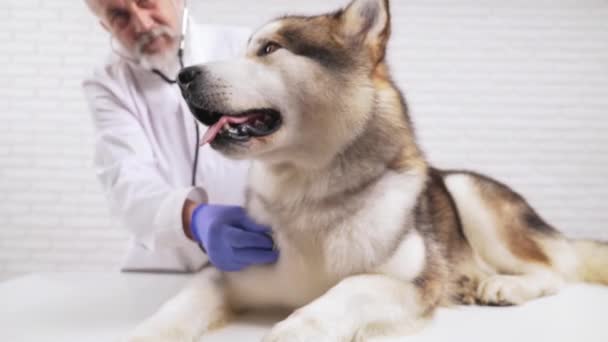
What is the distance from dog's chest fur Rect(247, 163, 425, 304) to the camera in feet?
3.25

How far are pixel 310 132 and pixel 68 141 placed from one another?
2572 mm

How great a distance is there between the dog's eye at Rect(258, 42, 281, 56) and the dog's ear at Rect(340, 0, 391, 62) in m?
0.13

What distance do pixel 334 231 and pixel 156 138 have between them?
2.52 ft

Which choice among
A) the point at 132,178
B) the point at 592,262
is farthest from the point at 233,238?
the point at 592,262

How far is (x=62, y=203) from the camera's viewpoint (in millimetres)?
3184

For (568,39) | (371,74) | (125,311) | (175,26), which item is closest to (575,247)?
(371,74)

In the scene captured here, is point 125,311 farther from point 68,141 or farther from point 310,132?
point 68,141

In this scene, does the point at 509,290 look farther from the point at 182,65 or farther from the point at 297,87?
the point at 182,65

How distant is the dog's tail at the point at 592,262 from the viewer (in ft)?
4.62

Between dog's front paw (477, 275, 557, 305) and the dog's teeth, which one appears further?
dog's front paw (477, 275, 557, 305)

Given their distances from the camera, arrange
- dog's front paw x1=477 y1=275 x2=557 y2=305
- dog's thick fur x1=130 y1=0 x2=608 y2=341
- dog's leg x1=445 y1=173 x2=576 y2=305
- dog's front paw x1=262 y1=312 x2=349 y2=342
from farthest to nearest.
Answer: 1. dog's leg x1=445 y1=173 x2=576 y2=305
2. dog's front paw x1=477 y1=275 x2=557 y2=305
3. dog's thick fur x1=130 y1=0 x2=608 y2=341
4. dog's front paw x1=262 y1=312 x2=349 y2=342

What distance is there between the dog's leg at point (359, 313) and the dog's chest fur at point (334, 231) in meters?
0.04

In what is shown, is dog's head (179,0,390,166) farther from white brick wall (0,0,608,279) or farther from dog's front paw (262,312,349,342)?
white brick wall (0,0,608,279)

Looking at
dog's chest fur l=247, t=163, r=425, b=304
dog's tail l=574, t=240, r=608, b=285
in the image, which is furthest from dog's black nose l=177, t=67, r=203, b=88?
dog's tail l=574, t=240, r=608, b=285
